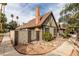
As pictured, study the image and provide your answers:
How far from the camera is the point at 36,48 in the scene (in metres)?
1.96

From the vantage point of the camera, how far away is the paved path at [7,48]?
1.93m

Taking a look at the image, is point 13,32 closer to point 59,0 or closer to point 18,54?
point 18,54

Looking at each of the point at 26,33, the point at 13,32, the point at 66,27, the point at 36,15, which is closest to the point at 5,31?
the point at 13,32

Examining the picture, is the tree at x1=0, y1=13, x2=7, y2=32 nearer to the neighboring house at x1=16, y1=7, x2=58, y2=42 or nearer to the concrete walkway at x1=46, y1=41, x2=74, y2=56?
the neighboring house at x1=16, y1=7, x2=58, y2=42

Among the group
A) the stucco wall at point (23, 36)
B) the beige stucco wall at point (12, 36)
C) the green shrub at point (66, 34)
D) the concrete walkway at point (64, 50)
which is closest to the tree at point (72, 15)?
the green shrub at point (66, 34)

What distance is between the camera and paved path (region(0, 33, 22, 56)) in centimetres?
193

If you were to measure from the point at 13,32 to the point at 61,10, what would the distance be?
1.76ft

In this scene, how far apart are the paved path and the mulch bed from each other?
0.05m

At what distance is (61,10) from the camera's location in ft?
6.41

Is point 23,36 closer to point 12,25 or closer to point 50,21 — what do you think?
point 12,25

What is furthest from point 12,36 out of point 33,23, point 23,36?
point 33,23

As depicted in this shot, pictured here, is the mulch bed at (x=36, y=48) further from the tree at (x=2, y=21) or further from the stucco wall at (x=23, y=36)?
the tree at (x=2, y=21)

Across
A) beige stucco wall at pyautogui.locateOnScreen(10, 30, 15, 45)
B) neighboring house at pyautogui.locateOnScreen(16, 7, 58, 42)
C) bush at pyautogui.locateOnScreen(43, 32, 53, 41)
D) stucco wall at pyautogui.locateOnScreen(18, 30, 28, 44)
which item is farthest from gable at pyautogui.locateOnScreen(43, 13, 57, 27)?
beige stucco wall at pyautogui.locateOnScreen(10, 30, 15, 45)

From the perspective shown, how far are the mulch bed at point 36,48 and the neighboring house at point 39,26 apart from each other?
2.4 inches
